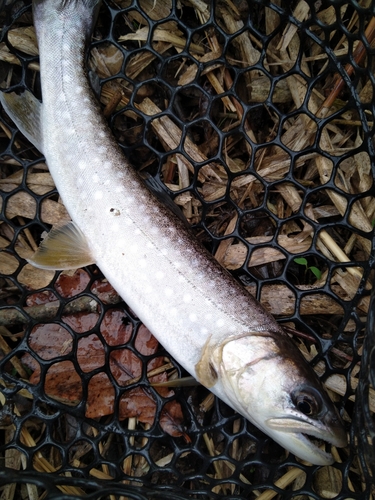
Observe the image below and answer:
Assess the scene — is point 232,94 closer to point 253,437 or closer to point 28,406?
point 253,437

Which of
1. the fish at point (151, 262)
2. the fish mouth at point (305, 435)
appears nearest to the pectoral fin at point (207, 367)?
the fish at point (151, 262)

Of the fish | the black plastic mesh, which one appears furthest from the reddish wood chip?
the fish

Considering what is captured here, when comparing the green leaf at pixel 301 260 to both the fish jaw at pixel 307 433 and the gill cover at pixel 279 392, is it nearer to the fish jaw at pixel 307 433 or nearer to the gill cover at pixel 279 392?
the gill cover at pixel 279 392

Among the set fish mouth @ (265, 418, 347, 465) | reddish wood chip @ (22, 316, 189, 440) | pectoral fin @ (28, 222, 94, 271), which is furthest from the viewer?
reddish wood chip @ (22, 316, 189, 440)

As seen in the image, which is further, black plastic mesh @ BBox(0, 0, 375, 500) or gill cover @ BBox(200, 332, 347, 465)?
black plastic mesh @ BBox(0, 0, 375, 500)

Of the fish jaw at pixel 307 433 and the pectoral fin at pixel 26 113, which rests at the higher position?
the pectoral fin at pixel 26 113

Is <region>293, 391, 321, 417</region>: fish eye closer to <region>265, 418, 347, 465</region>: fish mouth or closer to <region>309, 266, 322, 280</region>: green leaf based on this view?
<region>265, 418, 347, 465</region>: fish mouth

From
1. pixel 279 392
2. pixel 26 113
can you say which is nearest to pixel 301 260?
pixel 279 392
